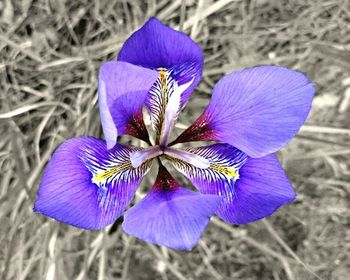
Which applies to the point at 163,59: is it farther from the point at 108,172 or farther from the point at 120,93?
the point at 108,172

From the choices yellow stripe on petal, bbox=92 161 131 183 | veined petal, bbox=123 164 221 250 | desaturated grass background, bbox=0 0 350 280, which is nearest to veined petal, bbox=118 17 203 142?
yellow stripe on petal, bbox=92 161 131 183

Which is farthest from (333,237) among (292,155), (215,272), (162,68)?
(162,68)

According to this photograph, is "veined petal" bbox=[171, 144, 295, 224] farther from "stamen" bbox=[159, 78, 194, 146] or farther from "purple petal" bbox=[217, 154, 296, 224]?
"stamen" bbox=[159, 78, 194, 146]

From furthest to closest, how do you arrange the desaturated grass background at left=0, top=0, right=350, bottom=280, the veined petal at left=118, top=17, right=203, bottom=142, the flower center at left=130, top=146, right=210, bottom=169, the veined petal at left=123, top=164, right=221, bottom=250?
the desaturated grass background at left=0, top=0, right=350, bottom=280 < the flower center at left=130, top=146, right=210, bottom=169 < the veined petal at left=118, top=17, right=203, bottom=142 < the veined petal at left=123, top=164, right=221, bottom=250

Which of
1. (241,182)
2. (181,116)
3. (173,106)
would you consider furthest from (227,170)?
(181,116)

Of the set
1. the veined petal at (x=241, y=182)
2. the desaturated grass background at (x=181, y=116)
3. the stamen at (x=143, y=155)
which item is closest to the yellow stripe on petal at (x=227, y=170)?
the veined petal at (x=241, y=182)

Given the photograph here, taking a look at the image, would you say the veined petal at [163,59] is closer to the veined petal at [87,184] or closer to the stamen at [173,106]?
the stamen at [173,106]
